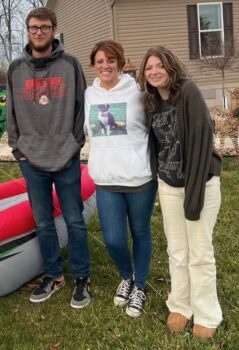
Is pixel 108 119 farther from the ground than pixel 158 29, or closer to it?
closer to it

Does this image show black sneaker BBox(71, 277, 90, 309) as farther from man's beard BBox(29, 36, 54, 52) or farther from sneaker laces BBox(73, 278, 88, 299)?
man's beard BBox(29, 36, 54, 52)

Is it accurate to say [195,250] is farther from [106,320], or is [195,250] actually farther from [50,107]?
[50,107]

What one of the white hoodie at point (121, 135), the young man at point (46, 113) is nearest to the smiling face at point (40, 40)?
the young man at point (46, 113)

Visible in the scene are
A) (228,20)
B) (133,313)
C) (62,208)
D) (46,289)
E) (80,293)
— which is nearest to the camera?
(133,313)

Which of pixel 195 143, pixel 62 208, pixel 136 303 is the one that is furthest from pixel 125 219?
pixel 195 143

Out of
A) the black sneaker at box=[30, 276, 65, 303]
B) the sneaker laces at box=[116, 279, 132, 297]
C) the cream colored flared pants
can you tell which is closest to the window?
the black sneaker at box=[30, 276, 65, 303]

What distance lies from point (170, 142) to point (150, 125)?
213 mm

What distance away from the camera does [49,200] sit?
3750 mm

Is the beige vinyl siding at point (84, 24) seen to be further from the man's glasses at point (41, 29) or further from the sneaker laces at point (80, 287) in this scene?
the sneaker laces at point (80, 287)

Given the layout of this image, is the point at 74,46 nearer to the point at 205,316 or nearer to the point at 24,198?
the point at 24,198

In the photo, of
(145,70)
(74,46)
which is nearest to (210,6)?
(74,46)

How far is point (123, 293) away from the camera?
3.76 m

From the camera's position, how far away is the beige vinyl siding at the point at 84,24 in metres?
15.3

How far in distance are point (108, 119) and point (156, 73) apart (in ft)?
1.53
